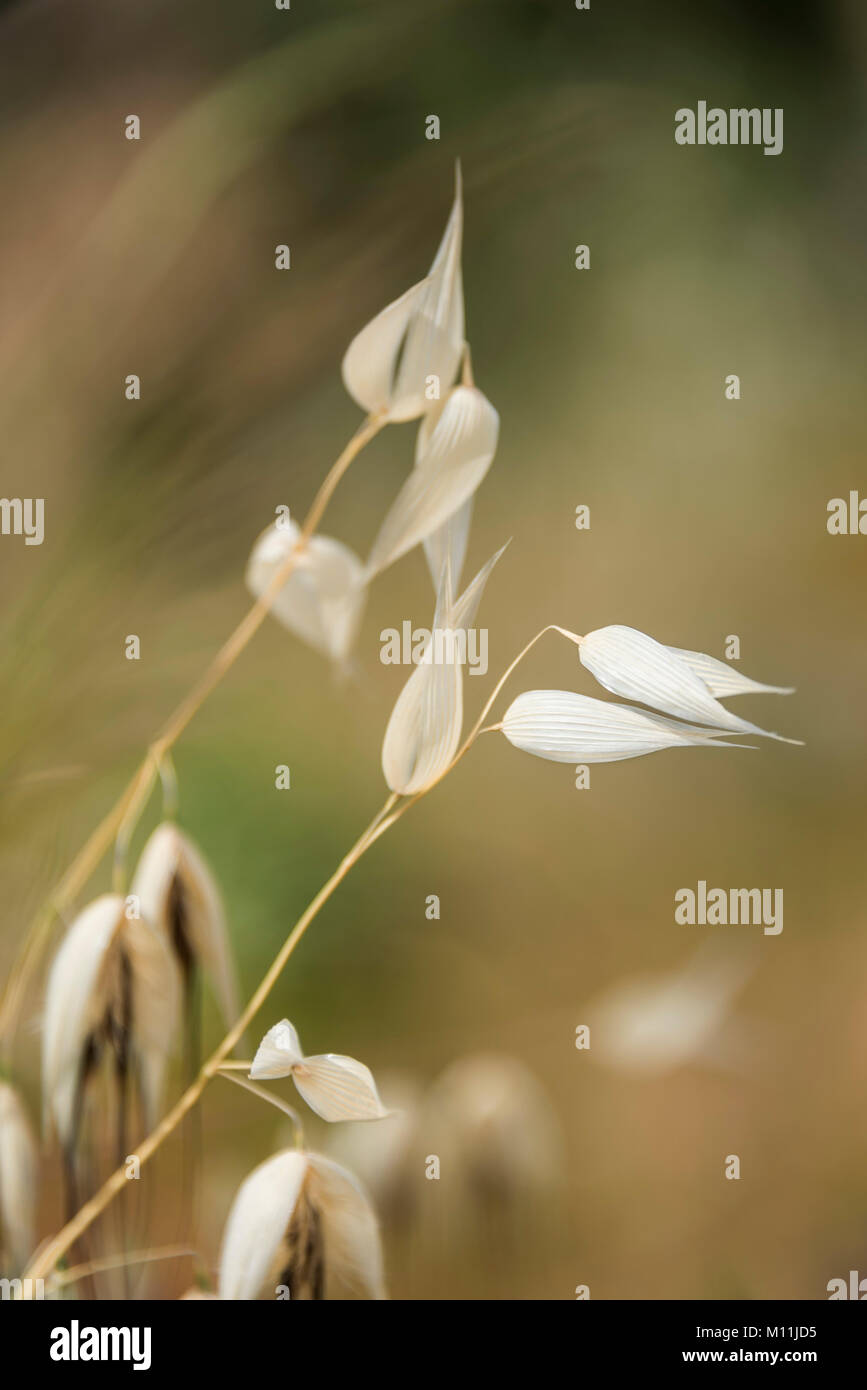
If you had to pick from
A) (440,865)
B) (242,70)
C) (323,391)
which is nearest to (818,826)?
(440,865)

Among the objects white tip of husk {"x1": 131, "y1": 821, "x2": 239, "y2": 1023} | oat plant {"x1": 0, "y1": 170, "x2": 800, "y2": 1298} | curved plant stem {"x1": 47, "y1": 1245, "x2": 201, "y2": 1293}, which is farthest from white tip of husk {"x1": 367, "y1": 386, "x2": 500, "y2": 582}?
curved plant stem {"x1": 47, "y1": 1245, "x2": 201, "y2": 1293}

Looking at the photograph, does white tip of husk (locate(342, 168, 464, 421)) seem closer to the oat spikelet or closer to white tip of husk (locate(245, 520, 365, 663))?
white tip of husk (locate(245, 520, 365, 663))

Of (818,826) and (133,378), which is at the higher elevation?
(133,378)

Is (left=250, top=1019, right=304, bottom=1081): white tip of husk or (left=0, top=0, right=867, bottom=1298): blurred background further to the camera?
(left=0, top=0, right=867, bottom=1298): blurred background

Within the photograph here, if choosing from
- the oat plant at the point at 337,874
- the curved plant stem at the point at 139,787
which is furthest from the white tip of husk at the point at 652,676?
the curved plant stem at the point at 139,787
